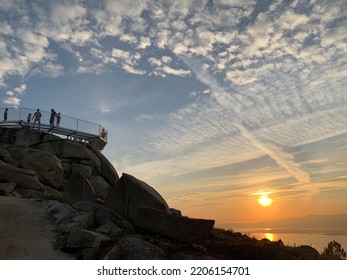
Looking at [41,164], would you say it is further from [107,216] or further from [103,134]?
[107,216]

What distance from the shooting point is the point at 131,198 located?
19.3 meters

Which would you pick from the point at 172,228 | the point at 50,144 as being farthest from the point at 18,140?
the point at 172,228

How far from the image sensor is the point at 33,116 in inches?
1665

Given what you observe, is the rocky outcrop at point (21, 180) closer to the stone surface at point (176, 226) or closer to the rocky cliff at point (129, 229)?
the rocky cliff at point (129, 229)

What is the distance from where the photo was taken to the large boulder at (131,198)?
19047mm

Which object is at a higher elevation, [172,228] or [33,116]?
[33,116]

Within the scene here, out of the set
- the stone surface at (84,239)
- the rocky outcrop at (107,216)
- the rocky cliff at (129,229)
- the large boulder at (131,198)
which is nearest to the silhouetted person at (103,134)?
the rocky outcrop at (107,216)

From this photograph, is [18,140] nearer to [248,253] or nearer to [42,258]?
[42,258]

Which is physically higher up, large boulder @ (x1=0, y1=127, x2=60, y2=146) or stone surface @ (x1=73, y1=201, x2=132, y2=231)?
large boulder @ (x1=0, y1=127, x2=60, y2=146)

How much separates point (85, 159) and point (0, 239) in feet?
92.1

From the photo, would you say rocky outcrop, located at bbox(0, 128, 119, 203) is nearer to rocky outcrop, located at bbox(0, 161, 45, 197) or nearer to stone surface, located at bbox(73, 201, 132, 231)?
rocky outcrop, located at bbox(0, 161, 45, 197)

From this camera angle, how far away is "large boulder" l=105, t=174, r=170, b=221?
750 inches

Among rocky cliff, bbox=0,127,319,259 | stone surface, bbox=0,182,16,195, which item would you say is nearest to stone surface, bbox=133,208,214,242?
rocky cliff, bbox=0,127,319,259

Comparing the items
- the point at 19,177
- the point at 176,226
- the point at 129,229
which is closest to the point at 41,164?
the point at 19,177
